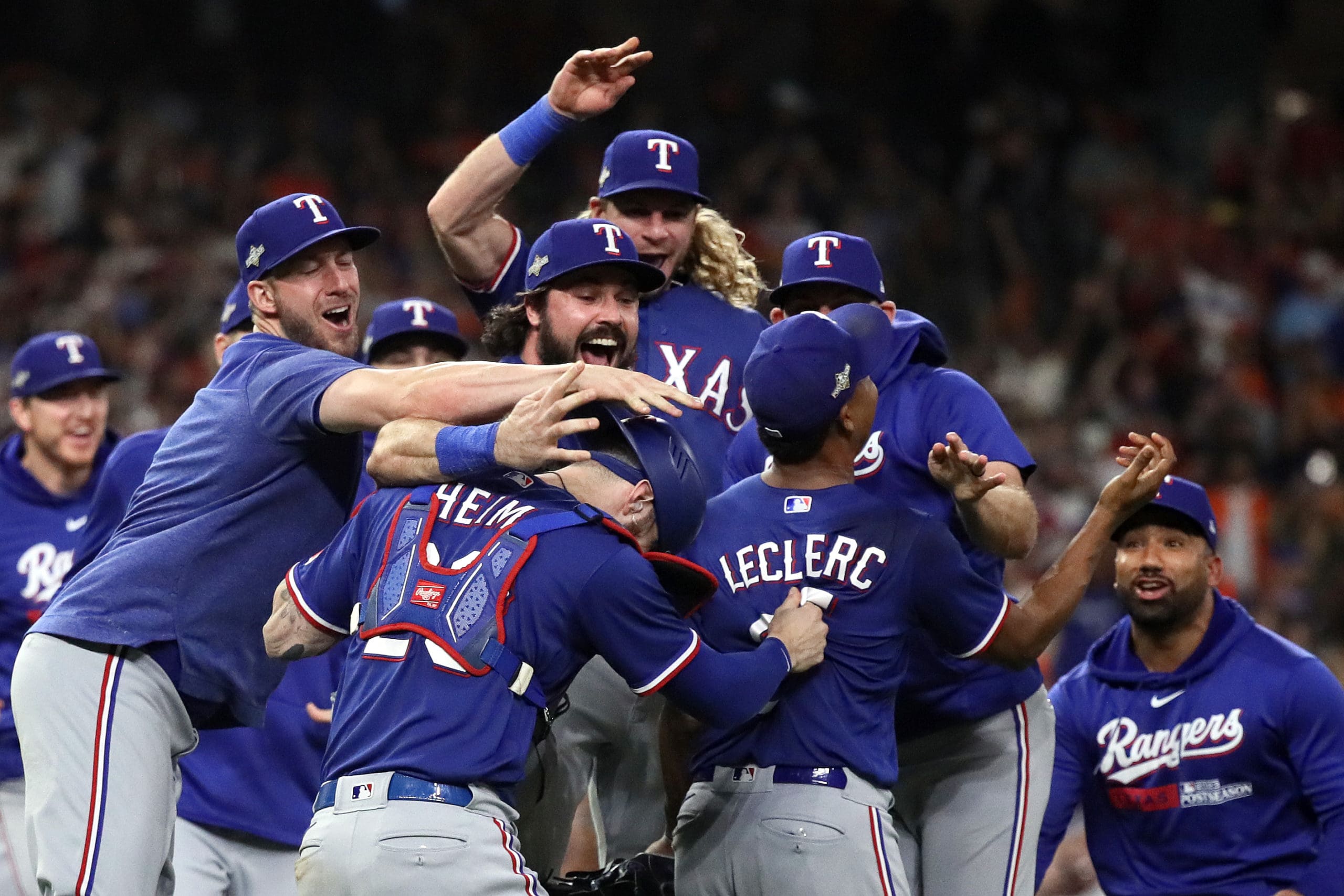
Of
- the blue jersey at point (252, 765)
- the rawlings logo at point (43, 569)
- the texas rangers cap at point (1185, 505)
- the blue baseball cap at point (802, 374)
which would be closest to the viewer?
the blue baseball cap at point (802, 374)

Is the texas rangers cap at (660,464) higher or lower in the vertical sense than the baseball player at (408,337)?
lower

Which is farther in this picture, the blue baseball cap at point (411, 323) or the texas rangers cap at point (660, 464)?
the blue baseball cap at point (411, 323)

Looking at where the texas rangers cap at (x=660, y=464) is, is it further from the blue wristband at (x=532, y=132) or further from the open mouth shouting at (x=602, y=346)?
the blue wristband at (x=532, y=132)

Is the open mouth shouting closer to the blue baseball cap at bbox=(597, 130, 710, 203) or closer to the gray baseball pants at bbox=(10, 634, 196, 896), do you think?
the blue baseball cap at bbox=(597, 130, 710, 203)

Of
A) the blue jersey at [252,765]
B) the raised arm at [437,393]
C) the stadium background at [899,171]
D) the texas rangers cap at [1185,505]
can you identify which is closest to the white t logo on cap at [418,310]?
the blue jersey at [252,765]

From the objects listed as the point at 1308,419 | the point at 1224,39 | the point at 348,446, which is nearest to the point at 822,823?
the point at 348,446
